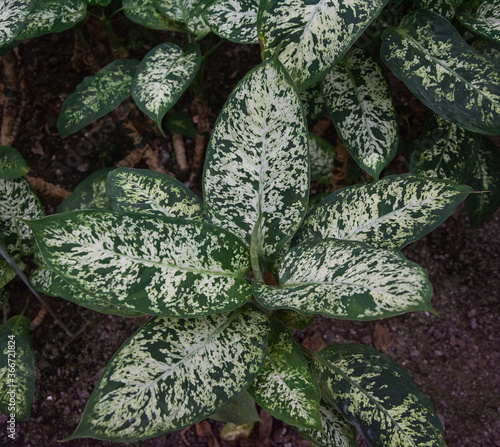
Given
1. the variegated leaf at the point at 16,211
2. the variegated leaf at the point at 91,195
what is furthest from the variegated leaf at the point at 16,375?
the variegated leaf at the point at 91,195

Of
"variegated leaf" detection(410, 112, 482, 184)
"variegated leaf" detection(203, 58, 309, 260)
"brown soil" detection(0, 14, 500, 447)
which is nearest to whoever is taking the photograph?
"variegated leaf" detection(203, 58, 309, 260)

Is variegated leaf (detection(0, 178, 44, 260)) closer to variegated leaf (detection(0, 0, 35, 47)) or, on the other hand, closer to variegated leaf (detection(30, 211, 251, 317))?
variegated leaf (detection(0, 0, 35, 47))

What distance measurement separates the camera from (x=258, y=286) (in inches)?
34.5

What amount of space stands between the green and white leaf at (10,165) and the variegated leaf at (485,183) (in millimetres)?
1279

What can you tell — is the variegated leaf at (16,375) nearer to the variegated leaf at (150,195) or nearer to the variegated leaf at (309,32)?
the variegated leaf at (150,195)

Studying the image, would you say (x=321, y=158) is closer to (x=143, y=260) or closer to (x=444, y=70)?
(x=444, y=70)

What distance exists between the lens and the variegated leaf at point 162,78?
1106 mm

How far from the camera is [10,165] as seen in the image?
117cm

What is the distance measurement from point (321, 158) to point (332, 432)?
815mm

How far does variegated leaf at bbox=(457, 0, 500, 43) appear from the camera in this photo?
1022 mm

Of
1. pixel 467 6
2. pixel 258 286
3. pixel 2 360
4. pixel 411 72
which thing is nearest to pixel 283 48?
pixel 411 72

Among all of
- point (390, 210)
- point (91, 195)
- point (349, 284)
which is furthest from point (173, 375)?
point (91, 195)

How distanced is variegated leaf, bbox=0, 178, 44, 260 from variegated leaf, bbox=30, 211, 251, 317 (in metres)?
0.57

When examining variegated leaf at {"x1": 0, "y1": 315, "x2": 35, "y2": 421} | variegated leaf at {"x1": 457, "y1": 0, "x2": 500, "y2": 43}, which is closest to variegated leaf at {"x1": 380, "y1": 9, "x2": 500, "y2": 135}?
variegated leaf at {"x1": 457, "y1": 0, "x2": 500, "y2": 43}
